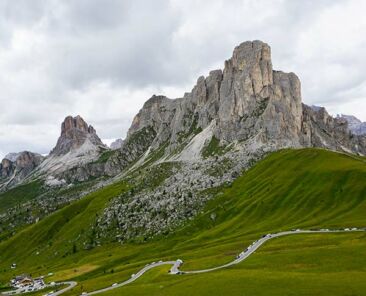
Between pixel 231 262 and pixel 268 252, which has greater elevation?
pixel 268 252

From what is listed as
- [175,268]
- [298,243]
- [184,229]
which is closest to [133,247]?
[184,229]

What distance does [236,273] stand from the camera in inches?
3374

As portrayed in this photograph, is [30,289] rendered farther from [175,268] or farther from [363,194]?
[363,194]

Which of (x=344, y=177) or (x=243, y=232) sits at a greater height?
(x=344, y=177)

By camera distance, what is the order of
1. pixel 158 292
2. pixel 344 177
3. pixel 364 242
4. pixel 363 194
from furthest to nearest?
pixel 344 177
pixel 363 194
pixel 364 242
pixel 158 292

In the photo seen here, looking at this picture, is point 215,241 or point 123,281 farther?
point 215,241

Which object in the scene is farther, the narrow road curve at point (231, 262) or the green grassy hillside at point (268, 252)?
the narrow road curve at point (231, 262)

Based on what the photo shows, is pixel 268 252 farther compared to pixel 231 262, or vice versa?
pixel 268 252

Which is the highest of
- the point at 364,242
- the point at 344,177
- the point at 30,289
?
the point at 344,177

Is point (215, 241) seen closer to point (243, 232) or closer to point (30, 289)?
point (243, 232)

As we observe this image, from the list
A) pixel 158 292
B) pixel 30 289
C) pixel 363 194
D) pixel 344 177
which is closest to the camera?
pixel 158 292

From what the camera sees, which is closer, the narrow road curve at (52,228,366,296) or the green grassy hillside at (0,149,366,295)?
the green grassy hillside at (0,149,366,295)

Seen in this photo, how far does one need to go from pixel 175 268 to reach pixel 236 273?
32.7 m

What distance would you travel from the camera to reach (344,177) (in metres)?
193
